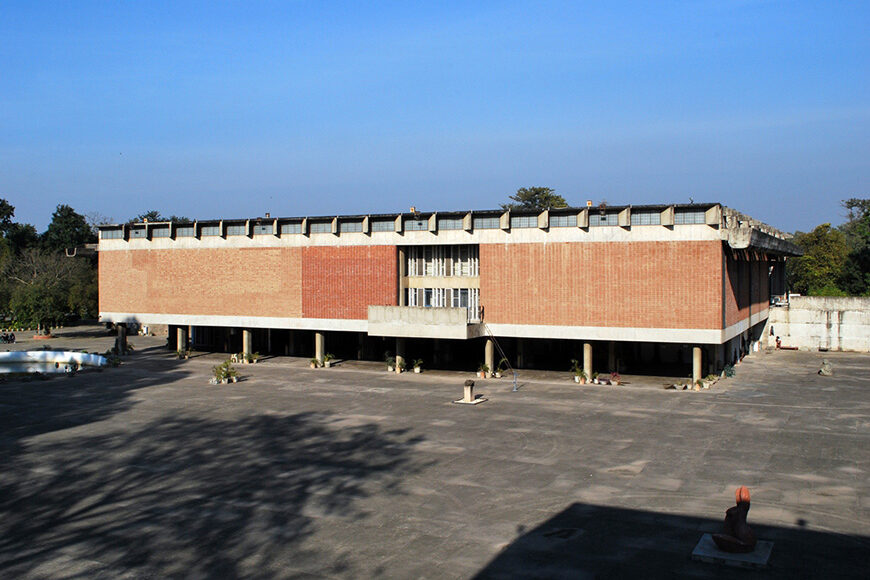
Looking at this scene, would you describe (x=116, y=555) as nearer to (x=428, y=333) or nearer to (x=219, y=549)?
(x=219, y=549)

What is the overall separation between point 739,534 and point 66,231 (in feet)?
401

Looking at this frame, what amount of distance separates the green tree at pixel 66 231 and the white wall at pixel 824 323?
10237 centimetres

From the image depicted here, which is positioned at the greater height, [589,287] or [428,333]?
[589,287]


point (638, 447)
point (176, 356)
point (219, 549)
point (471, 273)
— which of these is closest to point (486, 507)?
point (219, 549)

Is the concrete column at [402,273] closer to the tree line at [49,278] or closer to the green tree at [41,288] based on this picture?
the tree line at [49,278]

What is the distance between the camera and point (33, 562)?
16.9 metres

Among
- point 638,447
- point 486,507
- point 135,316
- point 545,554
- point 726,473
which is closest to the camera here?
point 545,554

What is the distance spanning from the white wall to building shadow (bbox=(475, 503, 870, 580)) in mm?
45563

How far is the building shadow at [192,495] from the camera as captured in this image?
16938 millimetres

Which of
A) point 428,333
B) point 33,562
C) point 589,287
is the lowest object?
point 33,562

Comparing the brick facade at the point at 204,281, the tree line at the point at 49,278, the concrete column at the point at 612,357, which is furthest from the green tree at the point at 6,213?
the concrete column at the point at 612,357

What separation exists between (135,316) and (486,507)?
47.7m

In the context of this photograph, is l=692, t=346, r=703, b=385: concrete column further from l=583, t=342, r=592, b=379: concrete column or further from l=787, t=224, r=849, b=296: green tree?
l=787, t=224, r=849, b=296: green tree

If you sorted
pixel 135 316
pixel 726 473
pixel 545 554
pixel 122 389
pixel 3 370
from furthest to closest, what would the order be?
1. pixel 135 316
2. pixel 3 370
3. pixel 122 389
4. pixel 726 473
5. pixel 545 554
